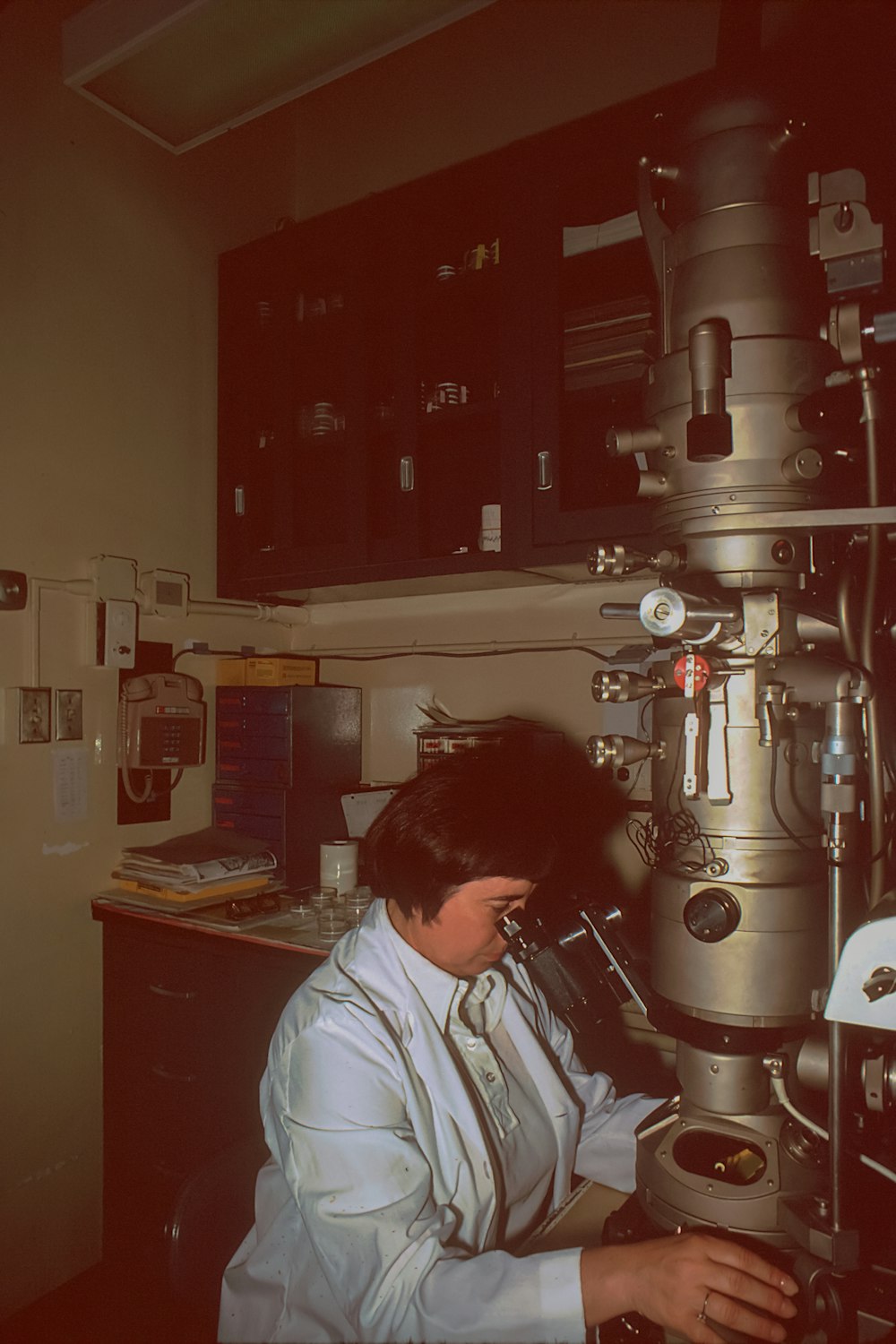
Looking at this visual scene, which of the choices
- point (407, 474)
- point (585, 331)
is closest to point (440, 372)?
point (407, 474)

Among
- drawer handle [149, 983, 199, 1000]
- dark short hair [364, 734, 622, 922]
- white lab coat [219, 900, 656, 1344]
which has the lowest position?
drawer handle [149, 983, 199, 1000]

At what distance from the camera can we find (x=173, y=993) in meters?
2.04

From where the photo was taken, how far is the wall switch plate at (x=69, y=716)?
7.22 ft

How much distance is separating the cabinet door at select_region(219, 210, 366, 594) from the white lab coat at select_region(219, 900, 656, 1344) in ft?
4.33

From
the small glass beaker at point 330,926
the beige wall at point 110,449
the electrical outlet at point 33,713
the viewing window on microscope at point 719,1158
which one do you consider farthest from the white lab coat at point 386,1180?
the electrical outlet at point 33,713

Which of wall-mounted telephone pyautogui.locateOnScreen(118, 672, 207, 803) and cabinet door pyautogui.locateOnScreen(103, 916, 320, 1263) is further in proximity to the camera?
wall-mounted telephone pyautogui.locateOnScreen(118, 672, 207, 803)

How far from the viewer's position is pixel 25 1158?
2.09 m

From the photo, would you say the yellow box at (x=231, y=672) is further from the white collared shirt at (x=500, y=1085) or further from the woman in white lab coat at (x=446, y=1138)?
the white collared shirt at (x=500, y=1085)

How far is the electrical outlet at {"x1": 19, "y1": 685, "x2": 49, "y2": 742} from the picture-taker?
2.12 metres

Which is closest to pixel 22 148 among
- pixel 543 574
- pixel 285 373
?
pixel 285 373

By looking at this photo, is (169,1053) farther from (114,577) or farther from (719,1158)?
(719,1158)

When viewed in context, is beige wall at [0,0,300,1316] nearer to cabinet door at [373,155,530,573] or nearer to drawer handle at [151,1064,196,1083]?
drawer handle at [151,1064,196,1083]

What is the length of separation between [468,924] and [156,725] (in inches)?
58.2

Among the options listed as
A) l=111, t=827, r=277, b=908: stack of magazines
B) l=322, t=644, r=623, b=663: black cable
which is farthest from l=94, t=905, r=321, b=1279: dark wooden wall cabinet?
l=322, t=644, r=623, b=663: black cable
